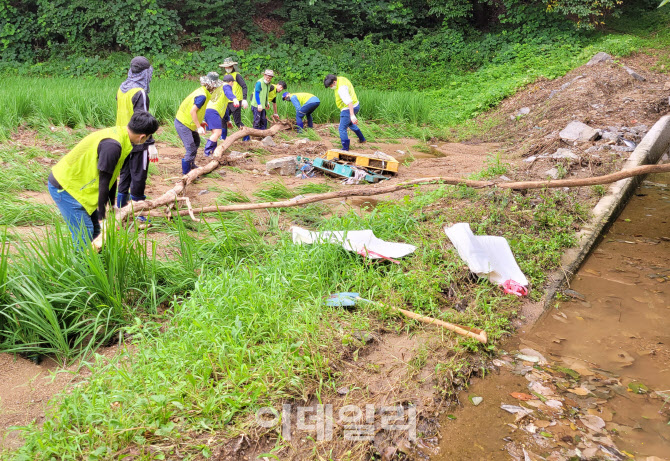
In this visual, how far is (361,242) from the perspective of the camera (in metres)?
4.42

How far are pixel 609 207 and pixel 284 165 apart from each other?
4.23 metres

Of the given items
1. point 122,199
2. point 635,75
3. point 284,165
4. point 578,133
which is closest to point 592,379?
point 122,199

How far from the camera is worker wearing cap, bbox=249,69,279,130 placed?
9938mm

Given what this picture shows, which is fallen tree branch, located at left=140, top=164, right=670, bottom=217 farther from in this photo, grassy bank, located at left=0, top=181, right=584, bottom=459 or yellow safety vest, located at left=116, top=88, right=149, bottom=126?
yellow safety vest, located at left=116, top=88, right=149, bottom=126

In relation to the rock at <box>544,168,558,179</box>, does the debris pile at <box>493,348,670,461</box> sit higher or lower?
lower

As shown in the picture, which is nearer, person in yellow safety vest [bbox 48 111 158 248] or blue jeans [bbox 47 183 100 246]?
person in yellow safety vest [bbox 48 111 158 248]

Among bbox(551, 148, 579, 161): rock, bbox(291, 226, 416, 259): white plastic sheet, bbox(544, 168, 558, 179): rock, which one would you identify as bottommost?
bbox(291, 226, 416, 259): white plastic sheet

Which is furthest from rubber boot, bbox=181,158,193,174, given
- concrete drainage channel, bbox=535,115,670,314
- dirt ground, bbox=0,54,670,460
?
concrete drainage channel, bbox=535,115,670,314

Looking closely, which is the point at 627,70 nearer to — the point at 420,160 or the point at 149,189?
the point at 420,160

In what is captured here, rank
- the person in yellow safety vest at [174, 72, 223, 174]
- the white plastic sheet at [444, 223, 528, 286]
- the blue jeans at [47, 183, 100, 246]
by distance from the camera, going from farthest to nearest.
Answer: the person in yellow safety vest at [174, 72, 223, 174] → the white plastic sheet at [444, 223, 528, 286] → the blue jeans at [47, 183, 100, 246]

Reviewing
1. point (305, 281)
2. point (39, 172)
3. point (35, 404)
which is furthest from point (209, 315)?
point (39, 172)

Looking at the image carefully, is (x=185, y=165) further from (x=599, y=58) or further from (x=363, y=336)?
(x=599, y=58)

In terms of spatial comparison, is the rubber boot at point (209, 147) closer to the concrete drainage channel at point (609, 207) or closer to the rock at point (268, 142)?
the rock at point (268, 142)

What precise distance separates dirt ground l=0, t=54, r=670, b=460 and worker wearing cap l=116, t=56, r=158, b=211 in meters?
0.71
